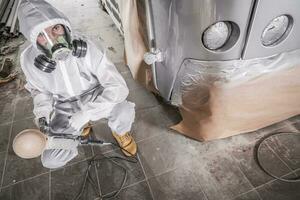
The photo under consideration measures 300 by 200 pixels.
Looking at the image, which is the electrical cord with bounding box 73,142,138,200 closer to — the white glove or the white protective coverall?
the white protective coverall

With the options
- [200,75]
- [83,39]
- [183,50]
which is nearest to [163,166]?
[200,75]

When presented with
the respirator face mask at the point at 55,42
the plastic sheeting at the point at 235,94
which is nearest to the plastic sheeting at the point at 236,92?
the plastic sheeting at the point at 235,94

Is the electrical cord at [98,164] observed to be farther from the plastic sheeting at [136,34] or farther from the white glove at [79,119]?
the plastic sheeting at [136,34]

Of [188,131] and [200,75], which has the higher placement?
[200,75]

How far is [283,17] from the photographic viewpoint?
3.75ft

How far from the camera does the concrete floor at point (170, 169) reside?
1312 mm

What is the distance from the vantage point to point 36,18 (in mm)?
1091

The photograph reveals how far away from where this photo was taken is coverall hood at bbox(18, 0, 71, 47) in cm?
108

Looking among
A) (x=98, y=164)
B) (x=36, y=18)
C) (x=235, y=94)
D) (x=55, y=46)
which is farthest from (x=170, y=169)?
(x=36, y=18)

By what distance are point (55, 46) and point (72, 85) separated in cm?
28

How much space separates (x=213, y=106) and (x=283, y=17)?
1.81 feet

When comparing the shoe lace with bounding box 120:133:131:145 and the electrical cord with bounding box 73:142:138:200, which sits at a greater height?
the shoe lace with bounding box 120:133:131:145

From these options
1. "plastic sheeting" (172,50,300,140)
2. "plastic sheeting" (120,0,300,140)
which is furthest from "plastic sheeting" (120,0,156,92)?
"plastic sheeting" (172,50,300,140)

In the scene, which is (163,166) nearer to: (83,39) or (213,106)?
(213,106)
